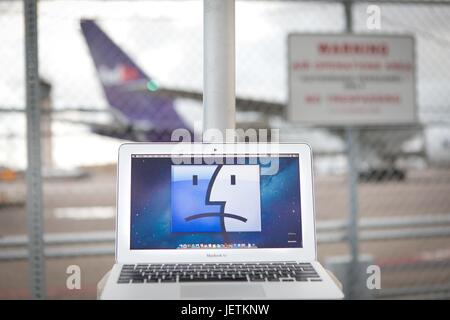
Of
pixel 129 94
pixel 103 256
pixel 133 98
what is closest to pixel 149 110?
pixel 133 98

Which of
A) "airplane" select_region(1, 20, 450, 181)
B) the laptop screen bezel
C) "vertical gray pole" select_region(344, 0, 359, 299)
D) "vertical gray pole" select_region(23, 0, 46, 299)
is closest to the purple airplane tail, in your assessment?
"airplane" select_region(1, 20, 450, 181)

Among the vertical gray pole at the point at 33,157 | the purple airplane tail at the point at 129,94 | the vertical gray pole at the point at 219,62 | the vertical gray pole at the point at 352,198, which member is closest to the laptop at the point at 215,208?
the vertical gray pole at the point at 219,62

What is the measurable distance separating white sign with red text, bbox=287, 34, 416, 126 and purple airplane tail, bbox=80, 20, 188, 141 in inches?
286

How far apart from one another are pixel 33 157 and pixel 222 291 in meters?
1.55

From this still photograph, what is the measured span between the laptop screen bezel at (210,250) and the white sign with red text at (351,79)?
1622mm

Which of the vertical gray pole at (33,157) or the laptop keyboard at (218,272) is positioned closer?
the laptop keyboard at (218,272)

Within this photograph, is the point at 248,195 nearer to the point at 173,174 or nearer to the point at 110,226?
the point at 173,174

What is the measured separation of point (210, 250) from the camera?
1386 millimetres

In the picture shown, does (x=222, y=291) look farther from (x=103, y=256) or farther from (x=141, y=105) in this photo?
(x=141, y=105)

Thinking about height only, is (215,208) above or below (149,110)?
below

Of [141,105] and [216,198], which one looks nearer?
[216,198]

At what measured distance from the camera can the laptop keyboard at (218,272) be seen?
1.28 metres

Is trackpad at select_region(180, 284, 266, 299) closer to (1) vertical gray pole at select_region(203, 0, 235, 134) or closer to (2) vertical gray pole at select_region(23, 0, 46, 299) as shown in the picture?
(1) vertical gray pole at select_region(203, 0, 235, 134)

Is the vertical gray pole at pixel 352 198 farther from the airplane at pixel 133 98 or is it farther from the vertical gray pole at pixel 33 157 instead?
the airplane at pixel 133 98
